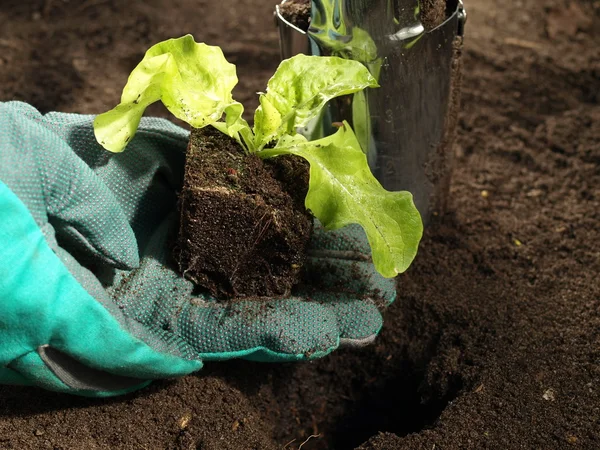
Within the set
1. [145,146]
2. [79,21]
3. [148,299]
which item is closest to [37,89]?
[79,21]

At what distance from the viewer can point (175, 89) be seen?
1.33 metres

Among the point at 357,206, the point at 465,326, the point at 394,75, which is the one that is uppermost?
the point at 394,75

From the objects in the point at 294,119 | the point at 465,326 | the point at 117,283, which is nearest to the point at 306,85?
the point at 294,119

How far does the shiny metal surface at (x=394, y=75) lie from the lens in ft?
4.77

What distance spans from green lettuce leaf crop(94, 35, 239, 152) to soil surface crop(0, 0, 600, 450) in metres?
0.60

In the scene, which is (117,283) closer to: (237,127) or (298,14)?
(237,127)

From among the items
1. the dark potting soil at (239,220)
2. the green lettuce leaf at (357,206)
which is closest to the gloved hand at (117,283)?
the dark potting soil at (239,220)

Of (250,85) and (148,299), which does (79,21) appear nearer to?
(250,85)

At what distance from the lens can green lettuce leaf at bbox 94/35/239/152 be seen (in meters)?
1.29

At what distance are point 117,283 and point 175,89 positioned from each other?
0.43 metres


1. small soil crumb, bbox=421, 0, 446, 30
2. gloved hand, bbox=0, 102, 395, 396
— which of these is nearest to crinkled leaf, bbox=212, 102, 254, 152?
gloved hand, bbox=0, 102, 395, 396

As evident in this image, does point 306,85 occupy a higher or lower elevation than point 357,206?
higher

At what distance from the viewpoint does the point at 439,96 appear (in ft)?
5.35

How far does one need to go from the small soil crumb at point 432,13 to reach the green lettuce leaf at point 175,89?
1.52 ft
